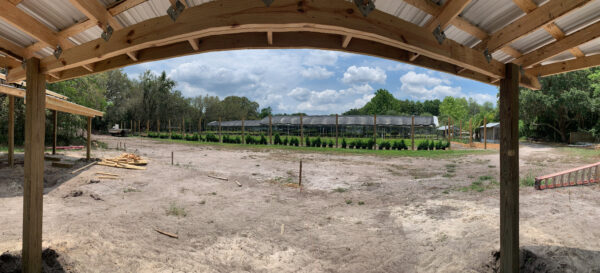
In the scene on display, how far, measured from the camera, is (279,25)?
86.2 inches

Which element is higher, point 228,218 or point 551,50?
point 551,50

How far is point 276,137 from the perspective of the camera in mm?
22062

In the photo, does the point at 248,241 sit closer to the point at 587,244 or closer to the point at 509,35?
the point at 509,35

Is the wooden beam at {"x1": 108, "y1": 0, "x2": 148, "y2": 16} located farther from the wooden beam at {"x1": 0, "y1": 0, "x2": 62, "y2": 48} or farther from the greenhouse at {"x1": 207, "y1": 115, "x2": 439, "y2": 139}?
the greenhouse at {"x1": 207, "y1": 115, "x2": 439, "y2": 139}

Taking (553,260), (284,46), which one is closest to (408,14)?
(284,46)

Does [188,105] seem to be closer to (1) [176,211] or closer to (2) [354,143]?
(2) [354,143]

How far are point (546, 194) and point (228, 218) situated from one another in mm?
7484

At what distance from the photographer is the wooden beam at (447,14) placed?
7.97 feet

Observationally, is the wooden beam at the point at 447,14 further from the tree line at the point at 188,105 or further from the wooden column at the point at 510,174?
the tree line at the point at 188,105

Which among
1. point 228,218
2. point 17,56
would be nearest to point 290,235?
point 228,218

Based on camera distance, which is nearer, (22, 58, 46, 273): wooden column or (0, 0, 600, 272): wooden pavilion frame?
(0, 0, 600, 272): wooden pavilion frame

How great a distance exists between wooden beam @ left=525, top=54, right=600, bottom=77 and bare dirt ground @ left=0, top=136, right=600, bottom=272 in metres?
2.53

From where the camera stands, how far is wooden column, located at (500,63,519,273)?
134 inches

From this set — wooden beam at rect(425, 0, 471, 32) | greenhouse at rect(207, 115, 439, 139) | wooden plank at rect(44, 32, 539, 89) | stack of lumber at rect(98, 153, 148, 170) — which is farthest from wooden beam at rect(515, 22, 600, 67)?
greenhouse at rect(207, 115, 439, 139)
